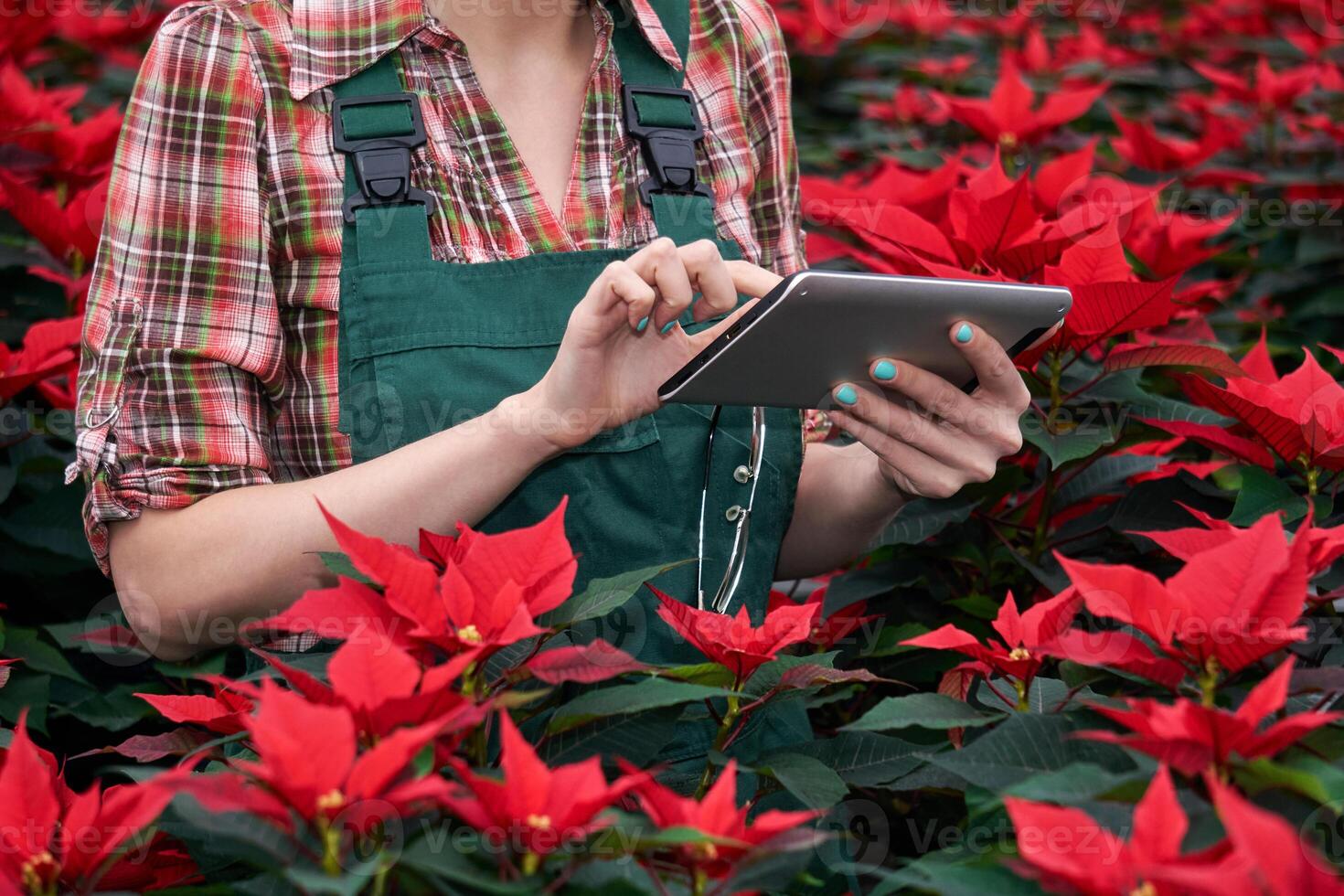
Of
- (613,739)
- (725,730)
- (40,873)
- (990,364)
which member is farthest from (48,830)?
(990,364)

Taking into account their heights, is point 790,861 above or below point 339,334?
below

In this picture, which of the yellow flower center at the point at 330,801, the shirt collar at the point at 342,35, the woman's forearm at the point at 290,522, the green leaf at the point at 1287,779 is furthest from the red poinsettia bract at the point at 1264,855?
the shirt collar at the point at 342,35

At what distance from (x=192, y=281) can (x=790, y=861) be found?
30.7 inches

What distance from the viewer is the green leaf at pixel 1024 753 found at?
2.84 feet

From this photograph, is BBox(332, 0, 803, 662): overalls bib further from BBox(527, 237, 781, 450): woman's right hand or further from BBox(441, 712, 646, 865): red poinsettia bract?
BBox(441, 712, 646, 865): red poinsettia bract

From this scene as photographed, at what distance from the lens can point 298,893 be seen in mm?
793

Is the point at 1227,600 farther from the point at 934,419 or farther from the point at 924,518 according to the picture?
the point at 924,518

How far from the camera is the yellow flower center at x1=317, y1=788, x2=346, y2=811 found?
0.73m

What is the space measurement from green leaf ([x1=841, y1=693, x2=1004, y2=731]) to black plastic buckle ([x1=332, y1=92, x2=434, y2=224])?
64 centimetres

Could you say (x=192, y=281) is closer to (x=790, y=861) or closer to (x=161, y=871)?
(x=161, y=871)

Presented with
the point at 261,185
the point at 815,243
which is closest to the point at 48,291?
the point at 261,185


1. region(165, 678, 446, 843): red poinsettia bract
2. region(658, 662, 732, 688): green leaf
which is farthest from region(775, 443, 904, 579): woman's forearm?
region(165, 678, 446, 843): red poinsettia bract

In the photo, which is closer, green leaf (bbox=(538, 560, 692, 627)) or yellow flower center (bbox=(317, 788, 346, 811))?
yellow flower center (bbox=(317, 788, 346, 811))

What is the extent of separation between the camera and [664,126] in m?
1.45
